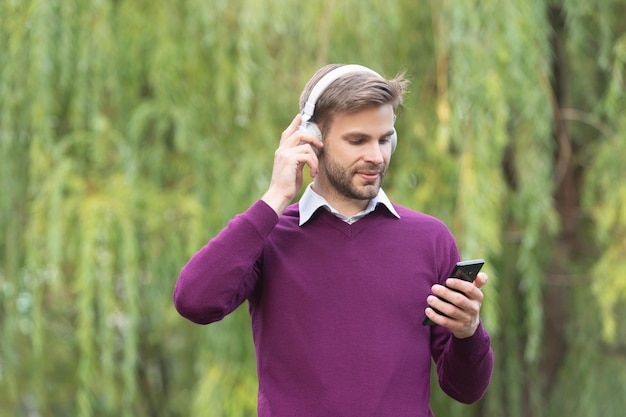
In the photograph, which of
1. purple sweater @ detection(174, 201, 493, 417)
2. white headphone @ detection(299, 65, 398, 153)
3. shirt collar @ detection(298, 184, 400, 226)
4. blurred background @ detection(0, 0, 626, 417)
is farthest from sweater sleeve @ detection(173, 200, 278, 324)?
blurred background @ detection(0, 0, 626, 417)

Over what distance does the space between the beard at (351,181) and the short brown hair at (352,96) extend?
8cm

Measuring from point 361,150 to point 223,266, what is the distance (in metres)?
0.36

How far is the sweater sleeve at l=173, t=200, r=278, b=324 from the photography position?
6.54 ft

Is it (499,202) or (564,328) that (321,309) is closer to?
(499,202)

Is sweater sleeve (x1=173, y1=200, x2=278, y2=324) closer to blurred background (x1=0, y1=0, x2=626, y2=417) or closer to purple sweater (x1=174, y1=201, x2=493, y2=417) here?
purple sweater (x1=174, y1=201, x2=493, y2=417)

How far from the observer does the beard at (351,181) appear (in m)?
2.08

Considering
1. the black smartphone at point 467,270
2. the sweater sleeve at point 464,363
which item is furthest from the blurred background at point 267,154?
the black smartphone at point 467,270

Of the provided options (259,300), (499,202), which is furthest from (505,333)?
(259,300)

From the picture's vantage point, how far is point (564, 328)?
16.5ft

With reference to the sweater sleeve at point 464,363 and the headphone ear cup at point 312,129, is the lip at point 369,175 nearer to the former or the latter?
the headphone ear cup at point 312,129

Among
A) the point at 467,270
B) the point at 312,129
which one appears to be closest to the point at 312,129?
the point at 312,129

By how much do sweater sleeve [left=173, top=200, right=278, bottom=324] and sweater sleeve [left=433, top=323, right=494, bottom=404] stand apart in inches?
17.0

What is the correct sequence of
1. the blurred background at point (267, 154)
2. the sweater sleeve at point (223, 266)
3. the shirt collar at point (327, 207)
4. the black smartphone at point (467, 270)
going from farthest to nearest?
the blurred background at point (267, 154) < the shirt collar at point (327, 207) < the sweater sleeve at point (223, 266) < the black smartphone at point (467, 270)

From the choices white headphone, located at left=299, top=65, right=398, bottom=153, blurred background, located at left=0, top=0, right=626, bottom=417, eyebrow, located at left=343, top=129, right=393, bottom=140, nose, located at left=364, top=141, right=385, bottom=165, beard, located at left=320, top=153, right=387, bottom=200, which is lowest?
blurred background, located at left=0, top=0, right=626, bottom=417
